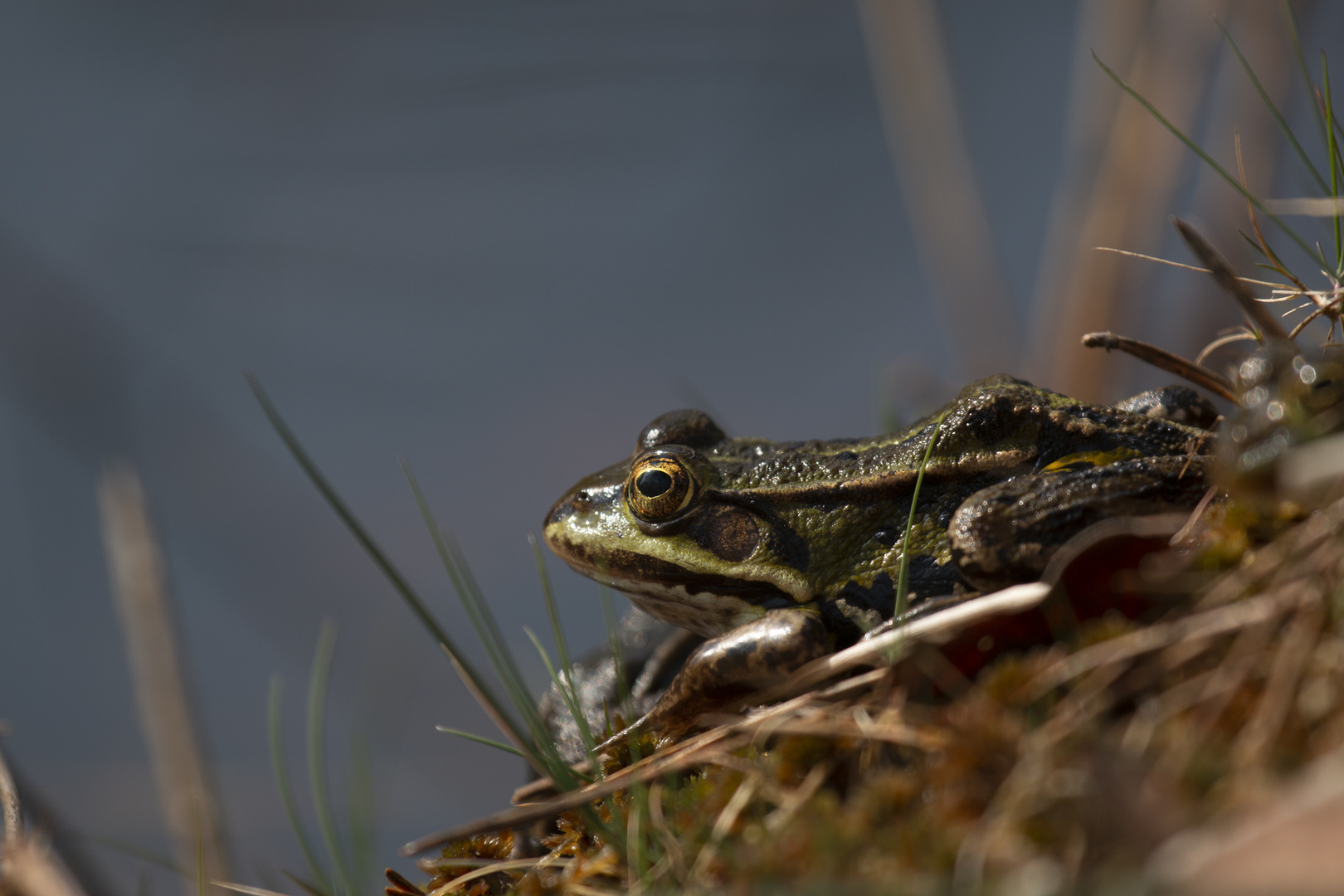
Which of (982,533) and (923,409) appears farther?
(923,409)

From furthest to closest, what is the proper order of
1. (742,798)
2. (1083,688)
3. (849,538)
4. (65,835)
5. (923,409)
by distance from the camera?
1. (923,409)
2. (849,538)
3. (65,835)
4. (742,798)
5. (1083,688)

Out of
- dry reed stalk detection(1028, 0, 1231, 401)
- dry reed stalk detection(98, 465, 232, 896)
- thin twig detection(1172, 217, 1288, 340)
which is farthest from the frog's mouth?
dry reed stalk detection(1028, 0, 1231, 401)

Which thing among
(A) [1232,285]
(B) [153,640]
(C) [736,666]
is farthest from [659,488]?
Answer: (B) [153,640]

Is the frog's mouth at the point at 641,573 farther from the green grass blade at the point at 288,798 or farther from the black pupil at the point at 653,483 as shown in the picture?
the green grass blade at the point at 288,798

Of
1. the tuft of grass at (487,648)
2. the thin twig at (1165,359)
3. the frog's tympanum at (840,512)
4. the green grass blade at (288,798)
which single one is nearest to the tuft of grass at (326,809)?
the green grass blade at (288,798)

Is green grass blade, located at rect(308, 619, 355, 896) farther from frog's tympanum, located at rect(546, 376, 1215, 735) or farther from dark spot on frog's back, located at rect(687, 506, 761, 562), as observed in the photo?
dark spot on frog's back, located at rect(687, 506, 761, 562)

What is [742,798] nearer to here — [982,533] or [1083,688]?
[1083,688]

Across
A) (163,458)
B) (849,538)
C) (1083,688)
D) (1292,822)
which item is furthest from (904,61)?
(163,458)
